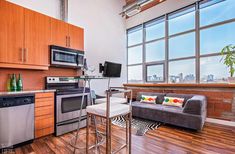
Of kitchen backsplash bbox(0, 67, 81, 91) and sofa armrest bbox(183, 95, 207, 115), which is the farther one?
sofa armrest bbox(183, 95, 207, 115)

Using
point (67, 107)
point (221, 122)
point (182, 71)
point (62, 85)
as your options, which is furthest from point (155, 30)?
point (67, 107)

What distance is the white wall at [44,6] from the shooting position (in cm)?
287

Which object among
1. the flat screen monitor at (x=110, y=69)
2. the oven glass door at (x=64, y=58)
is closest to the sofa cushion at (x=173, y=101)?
the flat screen monitor at (x=110, y=69)

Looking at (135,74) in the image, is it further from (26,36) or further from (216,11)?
(26,36)

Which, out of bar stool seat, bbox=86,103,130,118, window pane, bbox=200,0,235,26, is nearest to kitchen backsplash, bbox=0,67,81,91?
bar stool seat, bbox=86,103,130,118

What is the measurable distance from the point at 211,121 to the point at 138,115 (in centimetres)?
178

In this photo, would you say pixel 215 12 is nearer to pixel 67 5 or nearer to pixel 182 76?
pixel 182 76

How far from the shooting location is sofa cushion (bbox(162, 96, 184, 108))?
3461 millimetres

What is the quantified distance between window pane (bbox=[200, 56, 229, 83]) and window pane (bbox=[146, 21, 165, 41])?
1591 mm

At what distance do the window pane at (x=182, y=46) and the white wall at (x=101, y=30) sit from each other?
1.86 meters

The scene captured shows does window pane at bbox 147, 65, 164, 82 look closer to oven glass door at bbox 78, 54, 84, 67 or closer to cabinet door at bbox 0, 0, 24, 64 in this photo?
oven glass door at bbox 78, 54, 84, 67

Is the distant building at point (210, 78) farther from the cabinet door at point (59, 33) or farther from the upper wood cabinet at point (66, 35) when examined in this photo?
the cabinet door at point (59, 33)

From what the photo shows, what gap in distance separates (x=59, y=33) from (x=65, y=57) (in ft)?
1.74

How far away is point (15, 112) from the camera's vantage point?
6.80 feet
